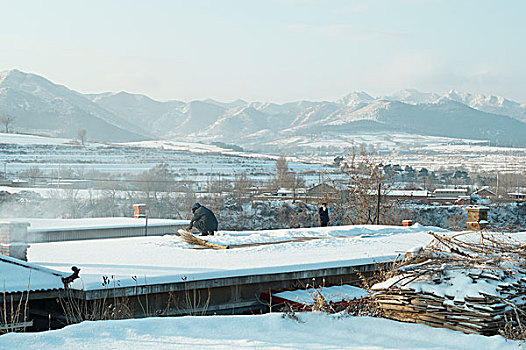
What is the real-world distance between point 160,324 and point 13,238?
6.60 metres

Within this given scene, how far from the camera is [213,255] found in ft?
37.2

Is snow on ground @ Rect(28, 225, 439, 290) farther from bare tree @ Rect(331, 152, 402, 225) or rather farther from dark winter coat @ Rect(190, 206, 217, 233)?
bare tree @ Rect(331, 152, 402, 225)

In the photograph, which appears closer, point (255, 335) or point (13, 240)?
point (255, 335)

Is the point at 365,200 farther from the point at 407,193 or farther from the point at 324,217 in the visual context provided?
the point at 407,193

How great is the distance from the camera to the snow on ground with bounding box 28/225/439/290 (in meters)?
9.30

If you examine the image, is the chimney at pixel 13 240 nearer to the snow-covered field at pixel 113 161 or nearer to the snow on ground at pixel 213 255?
the snow on ground at pixel 213 255

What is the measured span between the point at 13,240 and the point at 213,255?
131 inches

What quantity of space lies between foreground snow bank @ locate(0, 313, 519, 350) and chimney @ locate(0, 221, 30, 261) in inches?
244

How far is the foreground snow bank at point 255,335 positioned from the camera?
13.0ft

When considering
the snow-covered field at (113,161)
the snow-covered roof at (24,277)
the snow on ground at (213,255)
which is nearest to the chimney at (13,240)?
the snow on ground at (213,255)

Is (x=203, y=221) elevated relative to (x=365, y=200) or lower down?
elevated

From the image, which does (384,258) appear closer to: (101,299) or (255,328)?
(101,299)

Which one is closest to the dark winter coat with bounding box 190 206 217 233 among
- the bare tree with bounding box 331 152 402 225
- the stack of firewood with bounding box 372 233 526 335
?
the stack of firewood with bounding box 372 233 526 335

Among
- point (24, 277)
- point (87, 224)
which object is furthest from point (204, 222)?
point (24, 277)
